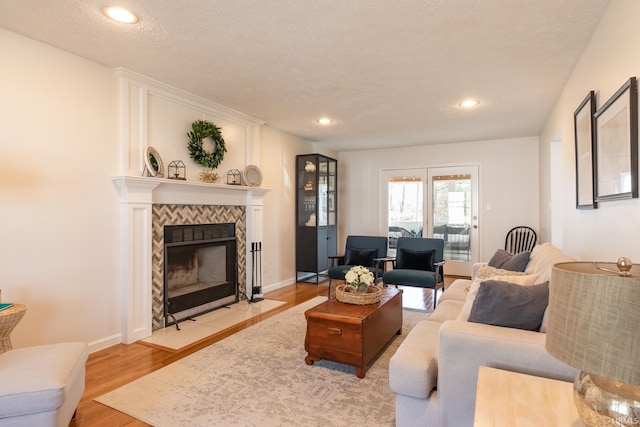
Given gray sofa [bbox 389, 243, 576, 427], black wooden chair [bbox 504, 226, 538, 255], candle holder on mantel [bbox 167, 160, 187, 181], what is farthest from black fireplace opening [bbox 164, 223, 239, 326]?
black wooden chair [bbox 504, 226, 538, 255]

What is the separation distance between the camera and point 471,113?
14.5 ft

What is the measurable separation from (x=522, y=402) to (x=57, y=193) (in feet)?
10.5

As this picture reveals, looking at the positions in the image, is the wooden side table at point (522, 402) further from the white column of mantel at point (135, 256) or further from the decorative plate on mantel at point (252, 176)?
the decorative plate on mantel at point (252, 176)

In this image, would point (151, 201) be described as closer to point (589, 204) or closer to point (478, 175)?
point (589, 204)

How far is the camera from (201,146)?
3.92 meters

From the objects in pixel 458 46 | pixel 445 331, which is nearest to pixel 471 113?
pixel 458 46

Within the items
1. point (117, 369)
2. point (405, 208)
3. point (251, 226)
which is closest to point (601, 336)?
point (117, 369)

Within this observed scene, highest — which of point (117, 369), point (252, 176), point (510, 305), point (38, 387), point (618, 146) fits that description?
point (252, 176)

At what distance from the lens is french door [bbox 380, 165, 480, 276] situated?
20.4 feet

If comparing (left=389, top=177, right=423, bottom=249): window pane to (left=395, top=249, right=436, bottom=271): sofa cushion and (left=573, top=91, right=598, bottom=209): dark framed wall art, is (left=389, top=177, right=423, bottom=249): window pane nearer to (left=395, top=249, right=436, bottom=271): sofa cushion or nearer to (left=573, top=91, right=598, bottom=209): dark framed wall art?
(left=395, top=249, right=436, bottom=271): sofa cushion

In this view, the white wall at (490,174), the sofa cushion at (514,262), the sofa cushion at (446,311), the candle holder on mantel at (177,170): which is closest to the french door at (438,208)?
the white wall at (490,174)

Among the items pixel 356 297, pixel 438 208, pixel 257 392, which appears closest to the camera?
pixel 257 392

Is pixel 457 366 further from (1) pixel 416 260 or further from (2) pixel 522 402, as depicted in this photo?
(1) pixel 416 260

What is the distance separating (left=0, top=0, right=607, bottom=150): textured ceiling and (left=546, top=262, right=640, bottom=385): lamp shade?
74.7 inches
